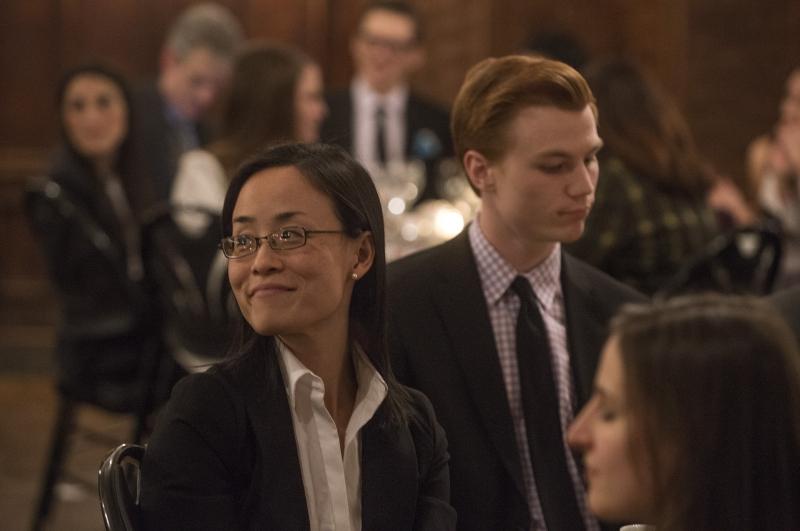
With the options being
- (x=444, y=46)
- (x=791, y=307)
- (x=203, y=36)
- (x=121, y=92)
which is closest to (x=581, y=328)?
(x=791, y=307)

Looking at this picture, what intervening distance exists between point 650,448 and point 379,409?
0.55 m

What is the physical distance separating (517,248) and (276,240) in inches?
21.6

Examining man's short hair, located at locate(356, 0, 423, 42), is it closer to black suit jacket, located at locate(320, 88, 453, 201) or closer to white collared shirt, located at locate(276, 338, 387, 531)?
black suit jacket, located at locate(320, 88, 453, 201)

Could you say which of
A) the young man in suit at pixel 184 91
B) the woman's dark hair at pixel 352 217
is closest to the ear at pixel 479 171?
the woman's dark hair at pixel 352 217

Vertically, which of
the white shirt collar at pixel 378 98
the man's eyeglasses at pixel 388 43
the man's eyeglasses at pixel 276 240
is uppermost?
the man's eyeglasses at pixel 388 43

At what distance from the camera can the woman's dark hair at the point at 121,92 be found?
4.41 m

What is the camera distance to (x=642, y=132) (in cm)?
398

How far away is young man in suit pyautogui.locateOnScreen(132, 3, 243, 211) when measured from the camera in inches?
208

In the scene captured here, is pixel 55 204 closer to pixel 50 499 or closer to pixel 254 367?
pixel 50 499

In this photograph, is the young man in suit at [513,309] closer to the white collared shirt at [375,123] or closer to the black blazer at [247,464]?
the black blazer at [247,464]

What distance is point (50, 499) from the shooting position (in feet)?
13.4

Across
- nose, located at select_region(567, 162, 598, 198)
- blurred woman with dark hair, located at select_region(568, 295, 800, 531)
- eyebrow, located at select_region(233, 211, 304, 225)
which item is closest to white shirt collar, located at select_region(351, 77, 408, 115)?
nose, located at select_region(567, 162, 598, 198)

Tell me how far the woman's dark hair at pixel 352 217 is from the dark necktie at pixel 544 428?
0.29 metres

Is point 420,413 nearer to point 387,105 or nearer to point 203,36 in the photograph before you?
point 387,105
